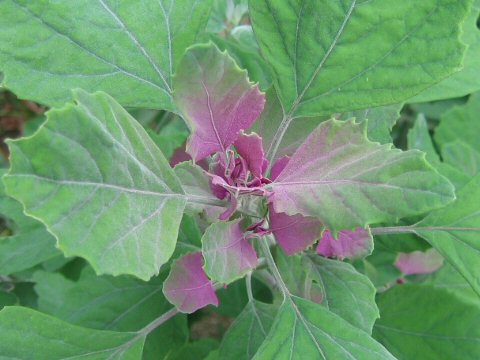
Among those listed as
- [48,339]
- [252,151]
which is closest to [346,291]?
[252,151]

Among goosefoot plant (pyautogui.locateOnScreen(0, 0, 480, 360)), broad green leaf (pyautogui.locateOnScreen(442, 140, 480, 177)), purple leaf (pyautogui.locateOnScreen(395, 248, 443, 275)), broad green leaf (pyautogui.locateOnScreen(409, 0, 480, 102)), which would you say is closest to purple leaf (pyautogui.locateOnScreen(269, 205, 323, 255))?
goosefoot plant (pyautogui.locateOnScreen(0, 0, 480, 360))

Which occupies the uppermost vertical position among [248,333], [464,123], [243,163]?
[243,163]

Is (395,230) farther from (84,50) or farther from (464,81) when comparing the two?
(84,50)

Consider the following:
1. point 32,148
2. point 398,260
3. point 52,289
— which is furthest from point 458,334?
point 52,289

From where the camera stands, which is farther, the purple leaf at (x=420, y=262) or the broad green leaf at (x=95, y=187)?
the purple leaf at (x=420, y=262)

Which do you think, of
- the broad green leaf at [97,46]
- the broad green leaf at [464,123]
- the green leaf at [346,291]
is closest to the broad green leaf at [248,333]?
the green leaf at [346,291]

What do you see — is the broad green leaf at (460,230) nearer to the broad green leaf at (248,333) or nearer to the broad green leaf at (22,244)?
the broad green leaf at (248,333)
